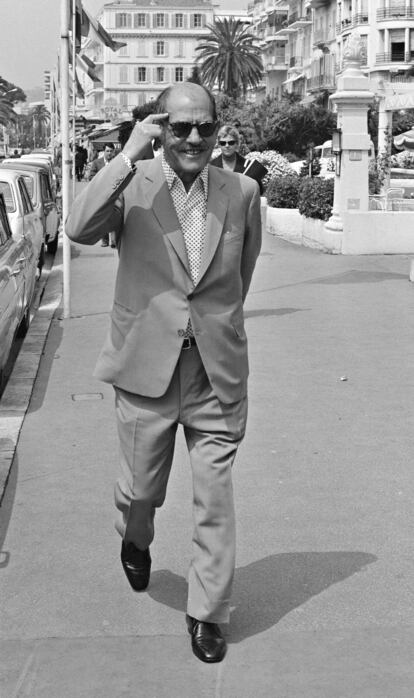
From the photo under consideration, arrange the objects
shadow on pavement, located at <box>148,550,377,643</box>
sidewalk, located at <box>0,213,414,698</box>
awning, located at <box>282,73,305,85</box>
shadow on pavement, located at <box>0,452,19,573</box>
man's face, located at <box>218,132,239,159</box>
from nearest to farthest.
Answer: sidewalk, located at <box>0,213,414,698</box>
shadow on pavement, located at <box>148,550,377,643</box>
shadow on pavement, located at <box>0,452,19,573</box>
man's face, located at <box>218,132,239,159</box>
awning, located at <box>282,73,305,85</box>

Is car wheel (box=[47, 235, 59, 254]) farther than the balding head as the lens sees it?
Yes

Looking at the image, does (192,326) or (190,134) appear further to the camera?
(192,326)

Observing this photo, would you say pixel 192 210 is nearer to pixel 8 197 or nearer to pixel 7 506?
pixel 7 506

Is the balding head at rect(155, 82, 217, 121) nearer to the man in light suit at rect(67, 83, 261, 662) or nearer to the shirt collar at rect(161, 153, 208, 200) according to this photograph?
the man in light suit at rect(67, 83, 261, 662)

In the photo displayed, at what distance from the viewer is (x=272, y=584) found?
4781 millimetres

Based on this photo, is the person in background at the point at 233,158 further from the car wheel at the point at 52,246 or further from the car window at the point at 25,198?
the car wheel at the point at 52,246

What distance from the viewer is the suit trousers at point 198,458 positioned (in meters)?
4.07

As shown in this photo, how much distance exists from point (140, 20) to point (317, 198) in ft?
422

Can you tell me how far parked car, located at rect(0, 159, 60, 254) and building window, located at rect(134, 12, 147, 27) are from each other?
412 ft

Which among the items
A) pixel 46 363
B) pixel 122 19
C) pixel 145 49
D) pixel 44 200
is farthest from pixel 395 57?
pixel 46 363

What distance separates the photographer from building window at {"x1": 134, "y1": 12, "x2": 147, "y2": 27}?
142 metres

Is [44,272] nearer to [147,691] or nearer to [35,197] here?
[35,197]

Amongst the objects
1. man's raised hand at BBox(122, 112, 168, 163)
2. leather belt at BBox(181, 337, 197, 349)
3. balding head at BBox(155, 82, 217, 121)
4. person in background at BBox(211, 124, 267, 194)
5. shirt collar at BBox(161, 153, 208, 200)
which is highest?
balding head at BBox(155, 82, 217, 121)

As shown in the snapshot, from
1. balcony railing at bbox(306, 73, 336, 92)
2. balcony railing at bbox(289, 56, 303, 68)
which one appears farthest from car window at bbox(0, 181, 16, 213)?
balcony railing at bbox(289, 56, 303, 68)
